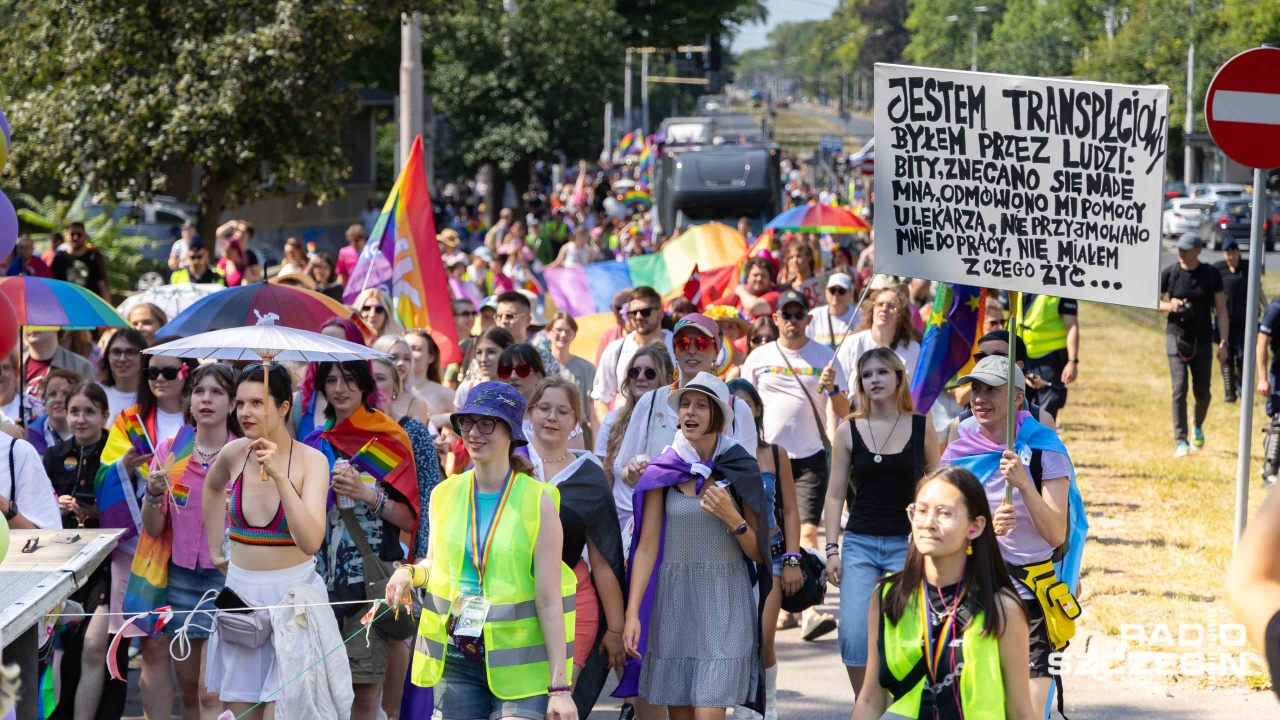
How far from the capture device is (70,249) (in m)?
14.1

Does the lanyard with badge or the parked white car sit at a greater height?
the lanyard with badge

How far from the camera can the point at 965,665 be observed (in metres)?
4.50

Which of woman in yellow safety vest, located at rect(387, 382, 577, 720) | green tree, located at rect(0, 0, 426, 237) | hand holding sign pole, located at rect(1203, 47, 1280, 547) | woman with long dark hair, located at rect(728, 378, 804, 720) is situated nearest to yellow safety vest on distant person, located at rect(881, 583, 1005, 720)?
woman in yellow safety vest, located at rect(387, 382, 577, 720)

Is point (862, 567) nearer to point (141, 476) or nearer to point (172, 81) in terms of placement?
point (141, 476)

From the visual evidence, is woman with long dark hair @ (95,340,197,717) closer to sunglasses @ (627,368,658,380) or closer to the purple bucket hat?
the purple bucket hat

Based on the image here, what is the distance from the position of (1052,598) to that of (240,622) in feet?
9.42

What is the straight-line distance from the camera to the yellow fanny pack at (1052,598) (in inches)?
227

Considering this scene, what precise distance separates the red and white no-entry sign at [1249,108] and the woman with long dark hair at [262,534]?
4.05 m

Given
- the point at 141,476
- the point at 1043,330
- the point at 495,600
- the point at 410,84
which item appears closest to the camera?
the point at 495,600

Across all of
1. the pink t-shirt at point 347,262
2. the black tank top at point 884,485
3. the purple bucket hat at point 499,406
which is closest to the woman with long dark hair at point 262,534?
the purple bucket hat at point 499,406

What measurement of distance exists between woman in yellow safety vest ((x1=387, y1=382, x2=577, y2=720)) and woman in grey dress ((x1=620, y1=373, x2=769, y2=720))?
62 cm

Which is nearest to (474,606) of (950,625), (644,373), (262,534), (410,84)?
(262,534)

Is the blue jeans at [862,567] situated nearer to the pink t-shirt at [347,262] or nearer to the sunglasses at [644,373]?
the sunglasses at [644,373]

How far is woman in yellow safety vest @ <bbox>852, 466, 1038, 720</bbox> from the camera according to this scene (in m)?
4.49
